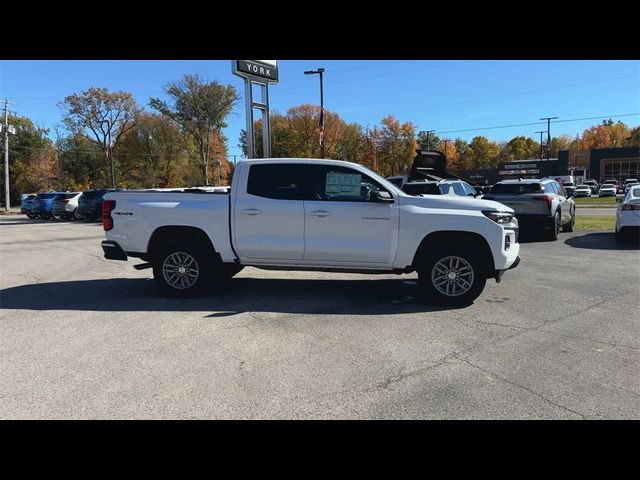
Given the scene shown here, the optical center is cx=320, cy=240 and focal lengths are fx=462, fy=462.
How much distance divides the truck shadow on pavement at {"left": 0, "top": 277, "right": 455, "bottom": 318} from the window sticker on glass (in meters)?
1.55

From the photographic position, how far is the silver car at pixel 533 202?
1231cm

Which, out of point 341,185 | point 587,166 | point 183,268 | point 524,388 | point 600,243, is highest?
point 587,166

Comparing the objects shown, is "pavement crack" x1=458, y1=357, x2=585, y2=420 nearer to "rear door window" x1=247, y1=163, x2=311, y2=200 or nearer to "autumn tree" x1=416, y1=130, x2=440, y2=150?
"rear door window" x1=247, y1=163, x2=311, y2=200

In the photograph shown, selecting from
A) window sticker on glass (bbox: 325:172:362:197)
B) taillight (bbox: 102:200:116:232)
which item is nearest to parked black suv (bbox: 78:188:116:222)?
taillight (bbox: 102:200:116:232)

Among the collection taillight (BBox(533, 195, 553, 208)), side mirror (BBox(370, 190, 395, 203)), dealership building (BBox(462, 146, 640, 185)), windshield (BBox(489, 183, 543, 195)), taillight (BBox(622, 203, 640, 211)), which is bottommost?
taillight (BBox(622, 203, 640, 211))

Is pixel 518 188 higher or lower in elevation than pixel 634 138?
lower

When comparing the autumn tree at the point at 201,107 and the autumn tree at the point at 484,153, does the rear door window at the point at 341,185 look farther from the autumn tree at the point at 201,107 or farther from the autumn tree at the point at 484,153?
the autumn tree at the point at 484,153

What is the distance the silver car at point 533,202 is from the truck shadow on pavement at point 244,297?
5.90 meters

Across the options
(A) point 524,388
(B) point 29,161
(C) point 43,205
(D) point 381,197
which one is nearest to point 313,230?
(D) point 381,197

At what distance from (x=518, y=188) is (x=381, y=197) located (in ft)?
26.5

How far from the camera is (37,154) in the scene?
68.5 metres

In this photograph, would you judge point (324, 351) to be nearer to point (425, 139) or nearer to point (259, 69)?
point (259, 69)

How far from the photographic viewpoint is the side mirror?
6.32 metres

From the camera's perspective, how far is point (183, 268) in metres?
6.95
